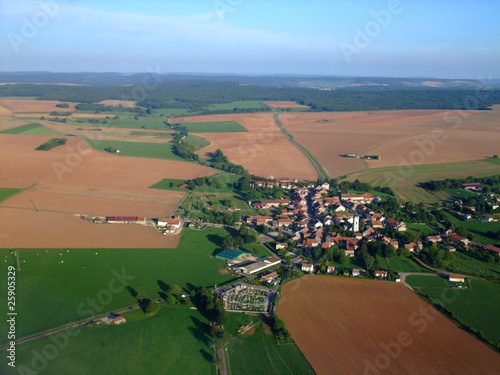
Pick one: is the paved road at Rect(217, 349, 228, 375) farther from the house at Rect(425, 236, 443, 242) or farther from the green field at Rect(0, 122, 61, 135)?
the green field at Rect(0, 122, 61, 135)

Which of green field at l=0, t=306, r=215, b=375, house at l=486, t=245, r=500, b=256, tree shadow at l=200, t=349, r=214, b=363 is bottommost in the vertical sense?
tree shadow at l=200, t=349, r=214, b=363

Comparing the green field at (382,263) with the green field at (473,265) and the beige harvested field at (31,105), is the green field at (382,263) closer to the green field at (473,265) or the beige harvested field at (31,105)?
the green field at (473,265)

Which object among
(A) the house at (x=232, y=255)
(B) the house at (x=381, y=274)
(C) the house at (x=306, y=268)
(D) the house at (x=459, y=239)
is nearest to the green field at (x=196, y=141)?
(A) the house at (x=232, y=255)

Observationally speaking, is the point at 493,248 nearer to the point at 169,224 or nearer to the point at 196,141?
the point at 169,224

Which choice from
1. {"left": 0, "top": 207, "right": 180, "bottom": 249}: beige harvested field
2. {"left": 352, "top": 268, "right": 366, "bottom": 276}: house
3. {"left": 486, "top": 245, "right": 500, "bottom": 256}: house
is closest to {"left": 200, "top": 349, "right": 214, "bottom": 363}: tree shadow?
{"left": 352, "top": 268, "right": 366, "bottom": 276}: house

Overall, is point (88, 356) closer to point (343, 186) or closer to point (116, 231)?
point (116, 231)

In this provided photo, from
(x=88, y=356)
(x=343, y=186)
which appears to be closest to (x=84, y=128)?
(x=343, y=186)
